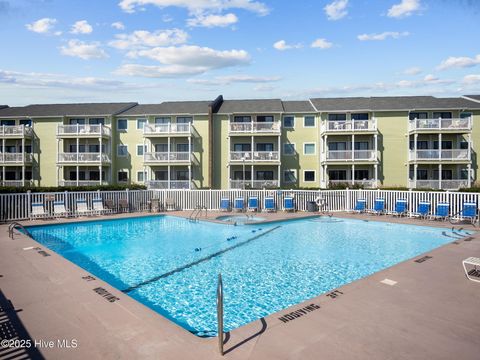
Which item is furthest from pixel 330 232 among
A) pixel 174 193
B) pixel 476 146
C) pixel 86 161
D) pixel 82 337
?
pixel 86 161

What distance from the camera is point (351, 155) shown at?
101ft

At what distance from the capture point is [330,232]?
15.9 metres

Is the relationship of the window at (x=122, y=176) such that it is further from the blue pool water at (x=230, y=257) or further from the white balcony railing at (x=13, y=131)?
the blue pool water at (x=230, y=257)

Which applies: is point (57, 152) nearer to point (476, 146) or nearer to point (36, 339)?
point (36, 339)

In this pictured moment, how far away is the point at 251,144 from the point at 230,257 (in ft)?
73.4

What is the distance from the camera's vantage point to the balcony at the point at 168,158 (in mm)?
31938

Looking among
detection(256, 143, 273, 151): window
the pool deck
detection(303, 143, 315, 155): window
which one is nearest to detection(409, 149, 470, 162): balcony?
detection(303, 143, 315, 155): window

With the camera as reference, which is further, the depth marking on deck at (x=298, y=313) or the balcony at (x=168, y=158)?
the balcony at (x=168, y=158)

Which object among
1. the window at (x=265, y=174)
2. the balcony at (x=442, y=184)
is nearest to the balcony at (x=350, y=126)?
the balcony at (x=442, y=184)

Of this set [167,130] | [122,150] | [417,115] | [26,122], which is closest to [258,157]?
[167,130]

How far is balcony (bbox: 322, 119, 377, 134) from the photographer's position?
30.6 metres

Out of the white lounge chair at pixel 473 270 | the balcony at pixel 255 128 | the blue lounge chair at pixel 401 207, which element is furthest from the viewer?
the balcony at pixel 255 128

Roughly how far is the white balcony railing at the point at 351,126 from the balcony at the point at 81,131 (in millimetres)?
22408

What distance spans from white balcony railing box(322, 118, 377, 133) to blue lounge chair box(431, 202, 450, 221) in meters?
14.4
